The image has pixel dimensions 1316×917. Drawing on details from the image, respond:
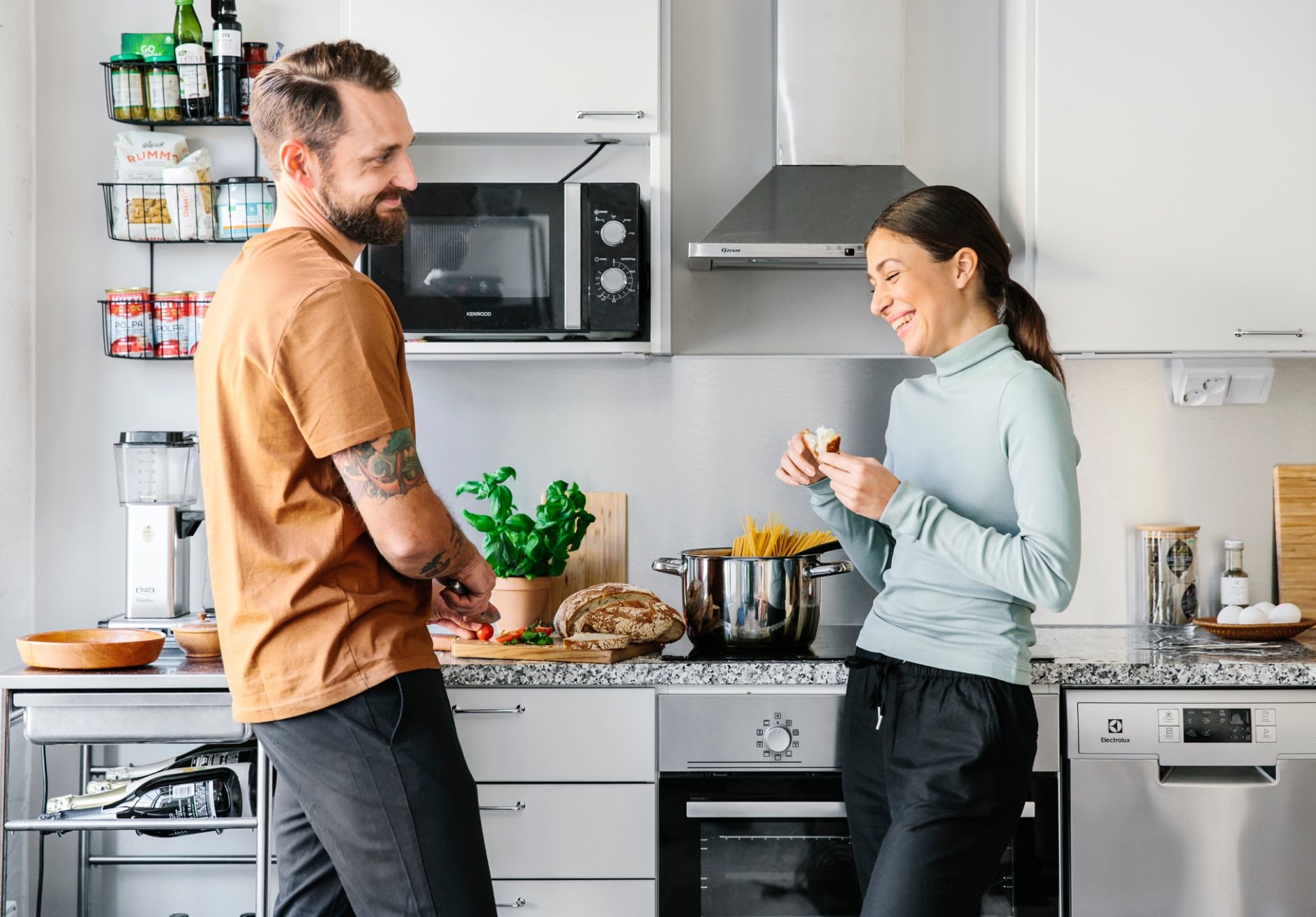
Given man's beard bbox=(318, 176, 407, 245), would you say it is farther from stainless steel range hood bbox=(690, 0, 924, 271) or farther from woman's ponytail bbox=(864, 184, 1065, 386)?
stainless steel range hood bbox=(690, 0, 924, 271)

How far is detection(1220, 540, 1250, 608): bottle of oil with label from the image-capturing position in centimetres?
254

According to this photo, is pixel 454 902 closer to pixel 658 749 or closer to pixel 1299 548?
pixel 658 749

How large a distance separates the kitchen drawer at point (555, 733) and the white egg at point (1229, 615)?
1.23m

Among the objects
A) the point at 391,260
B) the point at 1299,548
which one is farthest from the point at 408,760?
the point at 1299,548

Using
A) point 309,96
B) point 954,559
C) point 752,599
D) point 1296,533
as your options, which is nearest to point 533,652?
point 752,599

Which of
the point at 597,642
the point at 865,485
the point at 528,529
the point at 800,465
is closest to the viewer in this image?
the point at 865,485

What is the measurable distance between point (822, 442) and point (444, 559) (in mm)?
717

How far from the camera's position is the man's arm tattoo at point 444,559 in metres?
1.33

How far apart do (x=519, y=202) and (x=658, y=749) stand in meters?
1.12

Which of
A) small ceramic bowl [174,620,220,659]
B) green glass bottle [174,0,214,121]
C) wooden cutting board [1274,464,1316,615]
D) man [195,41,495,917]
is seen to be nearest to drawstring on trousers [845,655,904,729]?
man [195,41,495,917]

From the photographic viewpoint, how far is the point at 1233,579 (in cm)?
255

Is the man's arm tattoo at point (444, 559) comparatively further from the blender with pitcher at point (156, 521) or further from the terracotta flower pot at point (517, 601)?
the blender with pitcher at point (156, 521)

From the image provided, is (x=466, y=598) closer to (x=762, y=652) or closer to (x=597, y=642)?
(x=597, y=642)

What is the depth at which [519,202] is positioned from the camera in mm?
2277
